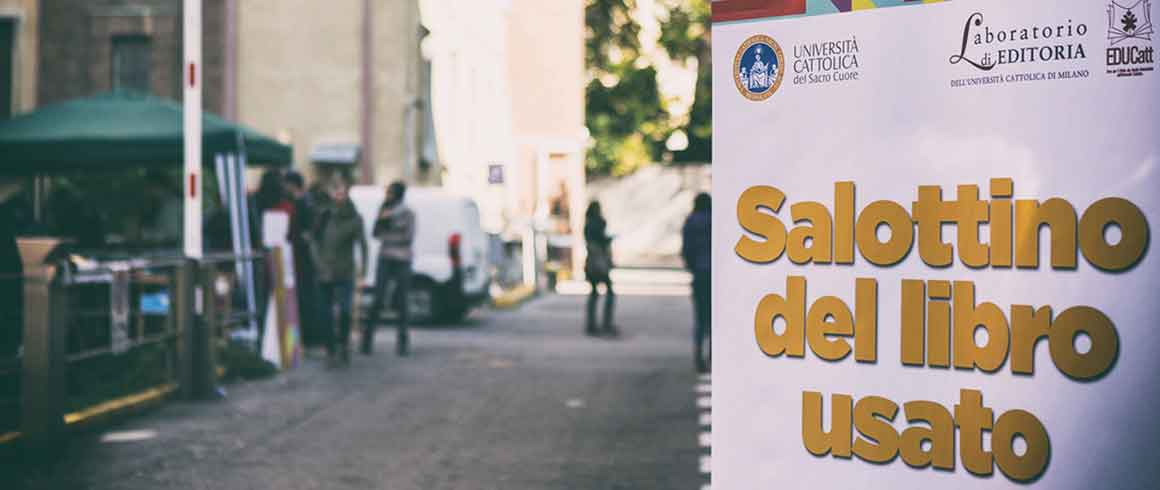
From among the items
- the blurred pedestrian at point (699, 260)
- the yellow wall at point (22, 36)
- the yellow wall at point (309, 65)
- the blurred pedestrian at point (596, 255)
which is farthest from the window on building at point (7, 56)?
the blurred pedestrian at point (699, 260)

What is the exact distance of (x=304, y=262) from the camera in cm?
1460

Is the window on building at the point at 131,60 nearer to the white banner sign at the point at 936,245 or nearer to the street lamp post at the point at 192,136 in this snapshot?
the street lamp post at the point at 192,136

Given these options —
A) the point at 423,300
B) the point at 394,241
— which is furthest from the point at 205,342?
the point at 423,300

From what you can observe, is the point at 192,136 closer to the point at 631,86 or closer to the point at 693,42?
the point at 693,42

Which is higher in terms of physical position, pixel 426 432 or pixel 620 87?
pixel 620 87

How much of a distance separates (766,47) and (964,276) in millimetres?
749

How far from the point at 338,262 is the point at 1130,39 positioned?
36.5 ft

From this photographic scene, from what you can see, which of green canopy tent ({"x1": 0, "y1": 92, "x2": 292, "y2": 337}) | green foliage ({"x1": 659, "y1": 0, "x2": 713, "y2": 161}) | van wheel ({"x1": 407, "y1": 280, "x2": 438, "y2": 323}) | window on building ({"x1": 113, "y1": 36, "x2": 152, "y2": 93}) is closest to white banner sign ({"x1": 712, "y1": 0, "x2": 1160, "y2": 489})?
green canopy tent ({"x1": 0, "y1": 92, "x2": 292, "y2": 337})

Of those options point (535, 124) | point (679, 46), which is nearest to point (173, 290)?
point (535, 124)

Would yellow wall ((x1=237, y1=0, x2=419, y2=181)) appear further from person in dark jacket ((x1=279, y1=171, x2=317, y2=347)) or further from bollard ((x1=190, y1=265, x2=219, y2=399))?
bollard ((x1=190, y1=265, x2=219, y2=399))

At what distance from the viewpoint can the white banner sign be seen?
307 cm

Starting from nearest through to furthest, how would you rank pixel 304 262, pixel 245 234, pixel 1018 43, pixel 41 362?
pixel 1018 43 < pixel 41 362 < pixel 245 234 < pixel 304 262

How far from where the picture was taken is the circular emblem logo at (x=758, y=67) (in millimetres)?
3561

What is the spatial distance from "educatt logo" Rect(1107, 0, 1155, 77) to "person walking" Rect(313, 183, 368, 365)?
11.1 m
